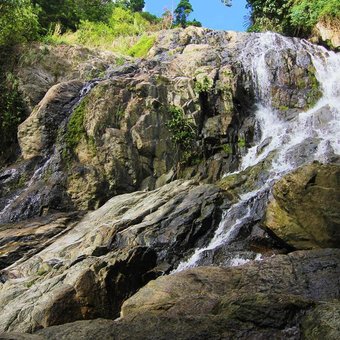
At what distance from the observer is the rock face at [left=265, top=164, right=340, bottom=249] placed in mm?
8648

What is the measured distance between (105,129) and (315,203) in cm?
826

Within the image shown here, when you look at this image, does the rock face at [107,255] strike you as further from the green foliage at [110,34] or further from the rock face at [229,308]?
the green foliage at [110,34]

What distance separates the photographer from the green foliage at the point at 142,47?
79.3ft

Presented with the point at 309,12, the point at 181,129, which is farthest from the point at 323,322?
the point at 309,12

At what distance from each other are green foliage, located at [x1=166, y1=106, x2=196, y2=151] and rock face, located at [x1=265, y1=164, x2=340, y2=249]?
625cm

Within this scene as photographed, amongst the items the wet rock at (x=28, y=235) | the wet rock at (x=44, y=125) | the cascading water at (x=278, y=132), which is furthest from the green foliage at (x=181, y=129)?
the wet rock at (x=28, y=235)

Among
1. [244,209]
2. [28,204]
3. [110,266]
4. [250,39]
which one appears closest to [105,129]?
[28,204]

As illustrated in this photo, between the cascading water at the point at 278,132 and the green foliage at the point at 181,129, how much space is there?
1.95 metres

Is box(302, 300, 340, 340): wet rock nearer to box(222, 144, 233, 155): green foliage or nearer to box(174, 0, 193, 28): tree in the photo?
box(222, 144, 233, 155): green foliage

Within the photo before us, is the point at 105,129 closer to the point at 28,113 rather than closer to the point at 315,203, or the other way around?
the point at 28,113

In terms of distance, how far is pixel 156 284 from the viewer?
7156 mm

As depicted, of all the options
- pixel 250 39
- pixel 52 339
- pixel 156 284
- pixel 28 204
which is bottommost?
pixel 52 339

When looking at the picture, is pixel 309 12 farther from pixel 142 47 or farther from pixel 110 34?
pixel 110 34

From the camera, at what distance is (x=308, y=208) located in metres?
9.00
